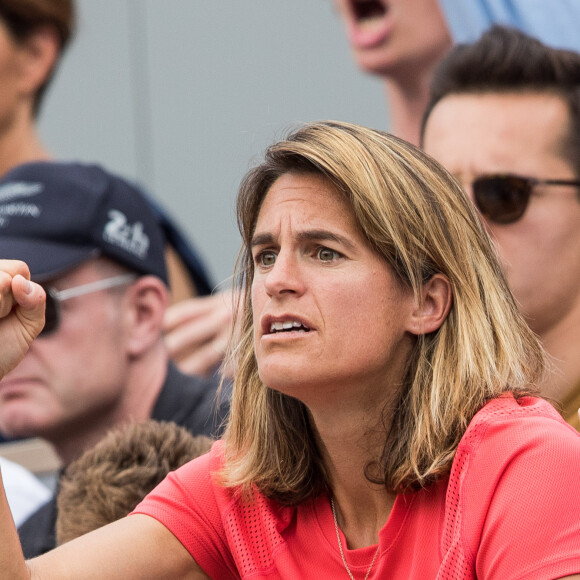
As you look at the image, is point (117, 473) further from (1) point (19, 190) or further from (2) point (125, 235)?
(1) point (19, 190)

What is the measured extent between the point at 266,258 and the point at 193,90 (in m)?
3.83

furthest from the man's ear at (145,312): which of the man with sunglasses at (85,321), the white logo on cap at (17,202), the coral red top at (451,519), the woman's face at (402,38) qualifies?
the coral red top at (451,519)

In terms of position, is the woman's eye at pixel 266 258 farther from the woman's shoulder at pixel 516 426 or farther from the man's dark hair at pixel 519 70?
the man's dark hair at pixel 519 70

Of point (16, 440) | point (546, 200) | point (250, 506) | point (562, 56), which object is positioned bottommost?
point (16, 440)

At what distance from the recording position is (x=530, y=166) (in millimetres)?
3072

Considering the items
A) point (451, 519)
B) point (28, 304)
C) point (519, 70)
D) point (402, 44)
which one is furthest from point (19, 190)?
point (451, 519)

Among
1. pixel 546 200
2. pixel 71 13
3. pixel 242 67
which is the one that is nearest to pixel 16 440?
pixel 71 13

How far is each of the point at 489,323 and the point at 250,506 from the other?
2.01 feet

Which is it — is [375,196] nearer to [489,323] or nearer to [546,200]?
[489,323]

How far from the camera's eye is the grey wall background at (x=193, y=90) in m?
5.63

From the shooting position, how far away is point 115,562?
2.13m

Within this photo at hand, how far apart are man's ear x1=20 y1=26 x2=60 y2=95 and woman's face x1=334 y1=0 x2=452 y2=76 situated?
1.36 m

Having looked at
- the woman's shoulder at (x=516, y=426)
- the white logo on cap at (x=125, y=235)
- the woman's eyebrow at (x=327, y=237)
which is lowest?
the white logo on cap at (x=125, y=235)

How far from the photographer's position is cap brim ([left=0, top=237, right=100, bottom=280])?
3.52 m
